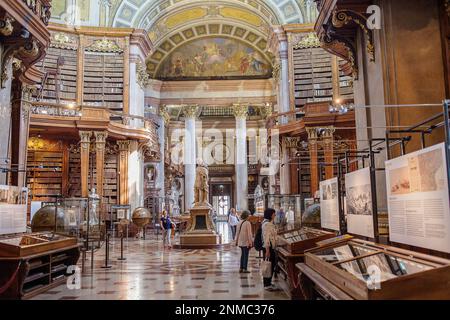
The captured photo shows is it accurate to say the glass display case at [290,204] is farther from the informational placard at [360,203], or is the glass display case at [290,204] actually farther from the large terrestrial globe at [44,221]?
the informational placard at [360,203]

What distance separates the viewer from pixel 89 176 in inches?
627

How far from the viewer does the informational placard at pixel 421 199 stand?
2.87 metres

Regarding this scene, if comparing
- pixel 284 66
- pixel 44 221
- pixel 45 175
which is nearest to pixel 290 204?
pixel 44 221

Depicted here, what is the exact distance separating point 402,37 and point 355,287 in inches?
144

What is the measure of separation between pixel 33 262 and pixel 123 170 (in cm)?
1103

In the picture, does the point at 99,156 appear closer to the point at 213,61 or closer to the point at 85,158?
the point at 85,158

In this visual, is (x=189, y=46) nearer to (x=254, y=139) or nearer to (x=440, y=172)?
(x=254, y=139)

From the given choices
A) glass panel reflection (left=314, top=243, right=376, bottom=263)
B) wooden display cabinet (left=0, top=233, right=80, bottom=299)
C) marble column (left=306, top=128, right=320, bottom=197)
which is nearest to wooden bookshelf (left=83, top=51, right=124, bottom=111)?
marble column (left=306, top=128, right=320, bottom=197)

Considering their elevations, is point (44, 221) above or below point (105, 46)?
below

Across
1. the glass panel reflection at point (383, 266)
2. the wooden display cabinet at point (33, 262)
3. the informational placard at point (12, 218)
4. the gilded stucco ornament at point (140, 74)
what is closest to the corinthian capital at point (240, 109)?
the gilded stucco ornament at point (140, 74)

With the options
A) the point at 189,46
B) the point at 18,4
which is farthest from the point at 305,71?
the point at 18,4

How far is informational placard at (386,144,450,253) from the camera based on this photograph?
9.42 ft

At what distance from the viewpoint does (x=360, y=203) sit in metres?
4.56
